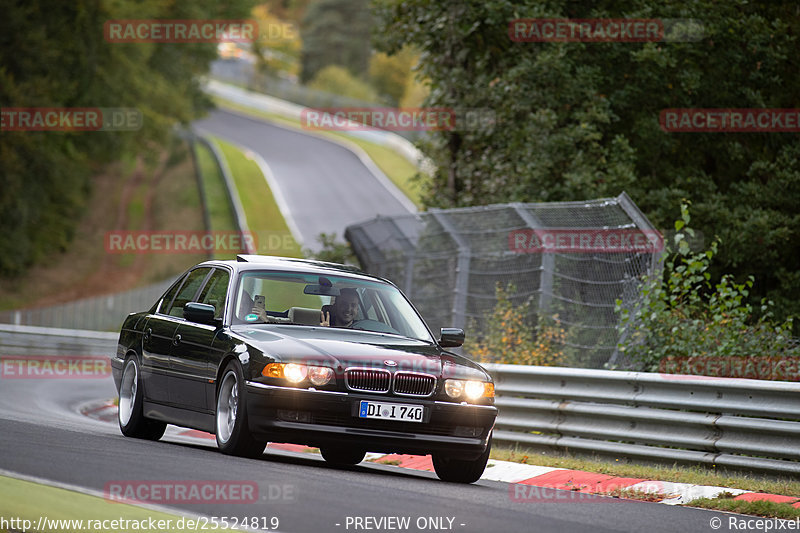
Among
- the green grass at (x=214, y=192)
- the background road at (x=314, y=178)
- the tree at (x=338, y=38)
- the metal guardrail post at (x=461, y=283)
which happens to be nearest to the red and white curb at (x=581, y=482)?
the metal guardrail post at (x=461, y=283)

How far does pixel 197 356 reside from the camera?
10.2 meters

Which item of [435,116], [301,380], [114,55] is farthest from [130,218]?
[301,380]

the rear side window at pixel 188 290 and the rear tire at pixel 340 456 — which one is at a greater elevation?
the rear side window at pixel 188 290

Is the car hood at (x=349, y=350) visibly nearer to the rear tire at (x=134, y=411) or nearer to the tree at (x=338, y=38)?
the rear tire at (x=134, y=411)

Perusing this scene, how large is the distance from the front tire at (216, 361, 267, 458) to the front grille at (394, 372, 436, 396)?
41.3 inches

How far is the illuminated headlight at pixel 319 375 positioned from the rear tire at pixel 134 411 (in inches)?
109

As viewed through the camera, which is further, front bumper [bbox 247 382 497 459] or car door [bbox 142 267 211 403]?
car door [bbox 142 267 211 403]

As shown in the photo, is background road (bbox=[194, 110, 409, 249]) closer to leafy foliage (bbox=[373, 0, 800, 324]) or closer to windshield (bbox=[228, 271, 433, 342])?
leafy foliage (bbox=[373, 0, 800, 324])

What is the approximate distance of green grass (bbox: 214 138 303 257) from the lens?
44812 millimetres

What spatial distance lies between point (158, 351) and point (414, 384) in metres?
2.78

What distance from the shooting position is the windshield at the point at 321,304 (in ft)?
34.0

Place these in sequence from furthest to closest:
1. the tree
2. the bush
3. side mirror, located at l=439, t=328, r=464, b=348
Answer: the tree < the bush < side mirror, located at l=439, t=328, r=464, b=348

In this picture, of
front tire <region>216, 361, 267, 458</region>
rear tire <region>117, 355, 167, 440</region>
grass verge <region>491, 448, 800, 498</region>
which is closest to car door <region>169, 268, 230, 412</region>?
front tire <region>216, 361, 267, 458</region>

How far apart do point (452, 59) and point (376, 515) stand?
17411mm
